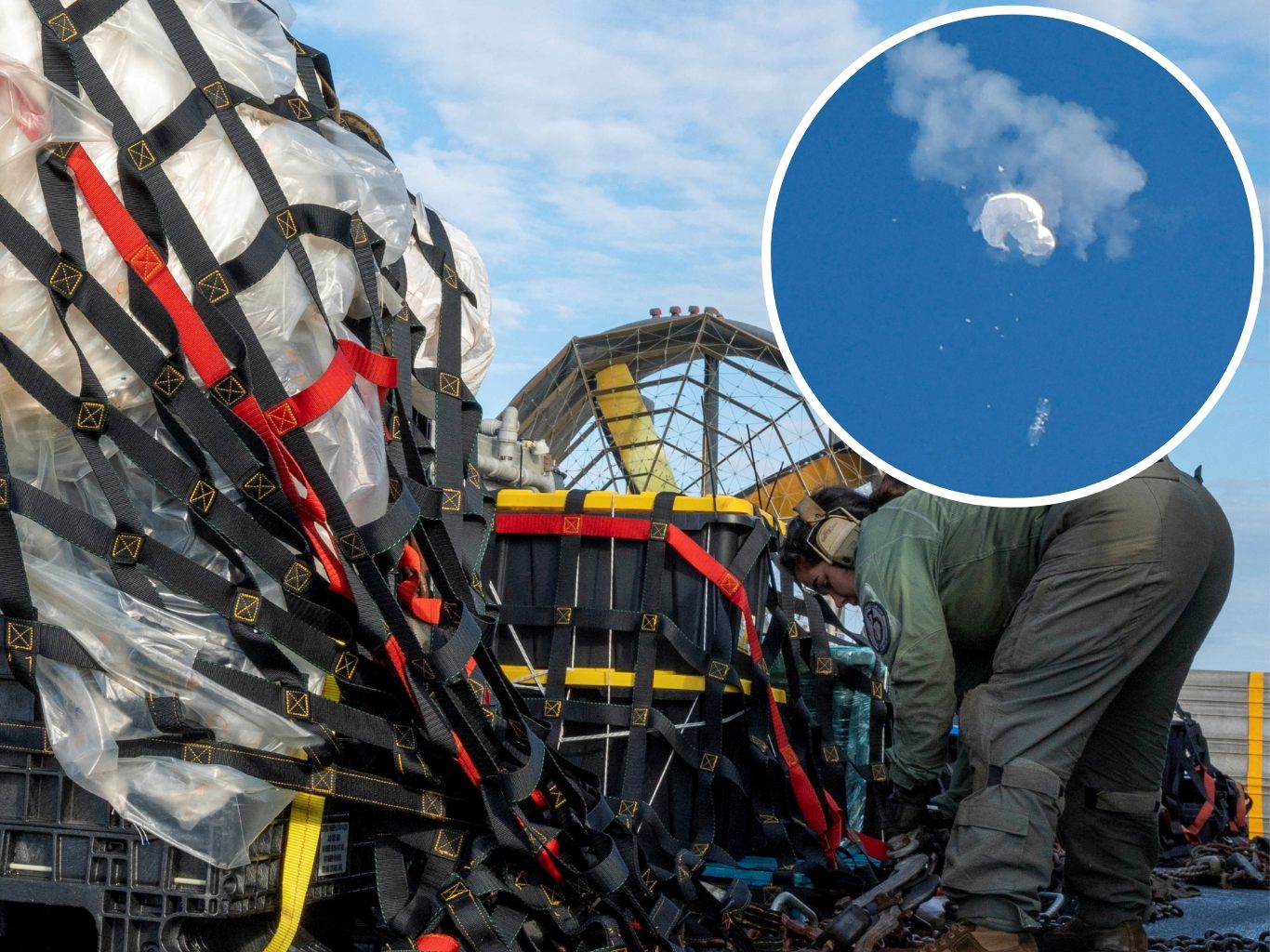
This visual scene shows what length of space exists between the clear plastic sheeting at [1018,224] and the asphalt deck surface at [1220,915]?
A: 2252mm

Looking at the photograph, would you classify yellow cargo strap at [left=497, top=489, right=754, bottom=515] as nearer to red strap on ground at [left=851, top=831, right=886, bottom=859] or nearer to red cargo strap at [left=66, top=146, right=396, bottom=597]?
red strap on ground at [left=851, top=831, right=886, bottom=859]

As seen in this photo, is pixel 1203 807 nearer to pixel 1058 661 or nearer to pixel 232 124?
pixel 1058 661

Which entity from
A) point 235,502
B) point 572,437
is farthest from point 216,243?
point 572,437

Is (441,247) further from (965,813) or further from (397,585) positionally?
(965,813)

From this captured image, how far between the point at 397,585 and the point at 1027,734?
4.94ft

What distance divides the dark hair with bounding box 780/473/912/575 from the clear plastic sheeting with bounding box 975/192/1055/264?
4.28 ft

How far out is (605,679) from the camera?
4016 mm

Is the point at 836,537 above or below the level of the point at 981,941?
above

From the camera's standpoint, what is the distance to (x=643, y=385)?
43.5ft

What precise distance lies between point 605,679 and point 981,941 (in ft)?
4.59

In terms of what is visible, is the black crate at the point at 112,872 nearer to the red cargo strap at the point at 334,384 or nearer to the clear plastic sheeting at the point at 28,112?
the red cargo strap at the point at 334,384

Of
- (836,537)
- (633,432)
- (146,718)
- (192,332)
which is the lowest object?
(146,718)

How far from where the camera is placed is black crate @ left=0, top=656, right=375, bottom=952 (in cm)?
242

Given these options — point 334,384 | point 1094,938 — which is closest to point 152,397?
point 334,384
